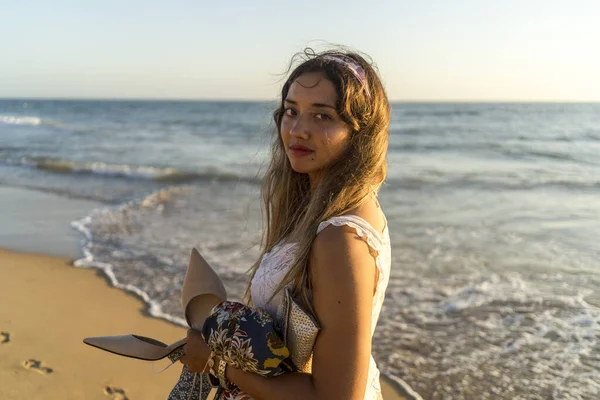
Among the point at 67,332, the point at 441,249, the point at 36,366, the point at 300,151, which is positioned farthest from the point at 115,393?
the point at 441,249

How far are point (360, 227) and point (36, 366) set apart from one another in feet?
11.1

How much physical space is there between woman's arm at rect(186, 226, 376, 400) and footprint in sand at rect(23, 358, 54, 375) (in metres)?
3.05

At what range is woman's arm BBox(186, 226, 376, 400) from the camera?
1.60m

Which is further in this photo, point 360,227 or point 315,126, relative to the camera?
point 315,126

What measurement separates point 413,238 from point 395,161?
11.0m

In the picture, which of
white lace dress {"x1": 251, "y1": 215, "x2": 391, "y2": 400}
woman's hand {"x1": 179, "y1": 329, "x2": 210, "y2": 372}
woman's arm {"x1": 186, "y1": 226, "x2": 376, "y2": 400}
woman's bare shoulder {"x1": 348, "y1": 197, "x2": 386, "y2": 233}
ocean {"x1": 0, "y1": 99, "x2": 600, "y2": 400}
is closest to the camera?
woman's arm {"x1": 186, "y1": 226, "x2": 376, "y2": 400}

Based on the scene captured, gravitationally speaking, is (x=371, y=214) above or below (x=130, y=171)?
above

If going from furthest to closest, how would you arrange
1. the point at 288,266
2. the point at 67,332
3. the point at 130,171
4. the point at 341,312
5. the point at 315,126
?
the point at 130,171 → the point at 67,332 → the point at 315,126 → the point at 288,266 → the point at 341,312

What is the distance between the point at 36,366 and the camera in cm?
410

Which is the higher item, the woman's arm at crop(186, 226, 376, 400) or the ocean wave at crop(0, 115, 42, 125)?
the woman's arm at crop(186, 226, 376, 400)

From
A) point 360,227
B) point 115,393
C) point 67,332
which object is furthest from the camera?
point 67,332

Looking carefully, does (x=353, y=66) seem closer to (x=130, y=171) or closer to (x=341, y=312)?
(x=341, y=312)

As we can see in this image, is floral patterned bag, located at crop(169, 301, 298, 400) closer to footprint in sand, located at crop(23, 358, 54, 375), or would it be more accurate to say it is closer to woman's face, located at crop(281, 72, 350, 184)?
woman's face, located at crop(281, 72, 350, 184)

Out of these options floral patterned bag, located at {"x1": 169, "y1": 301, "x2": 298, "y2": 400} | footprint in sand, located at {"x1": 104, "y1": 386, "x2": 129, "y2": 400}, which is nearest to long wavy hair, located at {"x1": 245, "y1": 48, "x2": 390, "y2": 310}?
floral patterned bag, located at {"x1": 169, "y1": 301, "x2": 298, "y2": 400}
